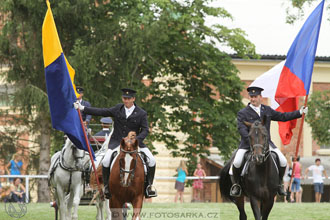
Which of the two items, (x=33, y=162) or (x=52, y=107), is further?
(x=33, y=162)

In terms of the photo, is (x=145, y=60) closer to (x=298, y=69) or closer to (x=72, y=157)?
(x=72, y=157)

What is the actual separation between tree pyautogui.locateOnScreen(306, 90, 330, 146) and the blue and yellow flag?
784 inches

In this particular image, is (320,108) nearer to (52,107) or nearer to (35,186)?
(35,186)

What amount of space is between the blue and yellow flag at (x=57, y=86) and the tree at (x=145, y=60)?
15380 millimetres

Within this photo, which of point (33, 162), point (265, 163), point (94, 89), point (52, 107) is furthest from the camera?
point (33, 162)

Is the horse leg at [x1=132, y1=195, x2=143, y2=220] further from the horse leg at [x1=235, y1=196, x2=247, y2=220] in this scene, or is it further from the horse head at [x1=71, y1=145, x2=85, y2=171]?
the horse head at [x1=71, y1=145, x2=85, y2=171]

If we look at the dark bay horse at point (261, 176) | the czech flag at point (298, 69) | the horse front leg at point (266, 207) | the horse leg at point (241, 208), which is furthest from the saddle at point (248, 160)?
the czech flag at point (298, 69)

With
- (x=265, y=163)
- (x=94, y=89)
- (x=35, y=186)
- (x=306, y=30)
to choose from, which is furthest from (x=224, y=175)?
(x=35, y=186)

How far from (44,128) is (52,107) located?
59.9 ft

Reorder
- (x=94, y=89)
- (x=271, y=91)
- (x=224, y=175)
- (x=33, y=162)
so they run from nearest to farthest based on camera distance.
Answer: (x=224, y=175) < (x=271, y=91) < (x=94, y=89) < (x=33, y=162)

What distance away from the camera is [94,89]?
3173 cm

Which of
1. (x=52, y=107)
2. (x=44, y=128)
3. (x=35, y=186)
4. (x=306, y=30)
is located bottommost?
(x=35, y=186)

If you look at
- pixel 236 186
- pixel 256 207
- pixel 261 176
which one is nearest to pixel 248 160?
pixel 261 176

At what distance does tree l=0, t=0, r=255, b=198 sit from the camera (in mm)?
31094
